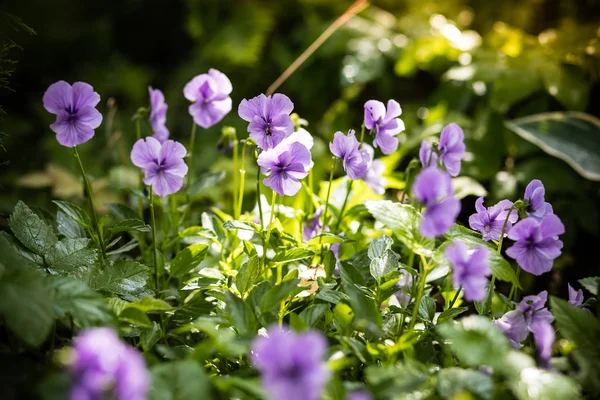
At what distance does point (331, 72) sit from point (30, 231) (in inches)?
59.6

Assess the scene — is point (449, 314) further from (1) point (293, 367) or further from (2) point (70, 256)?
(2) point (70, 256)

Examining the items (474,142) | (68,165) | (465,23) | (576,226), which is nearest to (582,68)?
(474,142)

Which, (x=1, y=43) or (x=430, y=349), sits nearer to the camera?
(x=430, y=349)

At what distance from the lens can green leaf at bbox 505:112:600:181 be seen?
1493mm

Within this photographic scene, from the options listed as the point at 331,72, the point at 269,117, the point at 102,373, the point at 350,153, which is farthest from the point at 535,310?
the point at 331,72

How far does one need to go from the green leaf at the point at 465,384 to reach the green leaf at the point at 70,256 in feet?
1.92

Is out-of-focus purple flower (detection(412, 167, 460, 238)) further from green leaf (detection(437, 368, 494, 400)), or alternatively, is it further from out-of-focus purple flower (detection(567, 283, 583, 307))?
out-of-focus purple flower (detection(567, 283, 583, 307))

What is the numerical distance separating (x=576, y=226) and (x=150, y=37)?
85.1 inches

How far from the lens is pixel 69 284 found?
72 cm

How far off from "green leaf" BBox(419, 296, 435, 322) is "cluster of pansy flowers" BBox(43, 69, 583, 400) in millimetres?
35

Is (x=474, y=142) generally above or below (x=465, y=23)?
below

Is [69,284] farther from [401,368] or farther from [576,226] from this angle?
[576,226]

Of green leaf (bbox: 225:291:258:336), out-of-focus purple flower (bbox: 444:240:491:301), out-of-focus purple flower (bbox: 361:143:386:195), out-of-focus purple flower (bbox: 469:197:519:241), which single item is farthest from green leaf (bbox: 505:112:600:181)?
green leaf (bbox: 225:291:258:336)

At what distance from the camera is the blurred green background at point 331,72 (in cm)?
163
